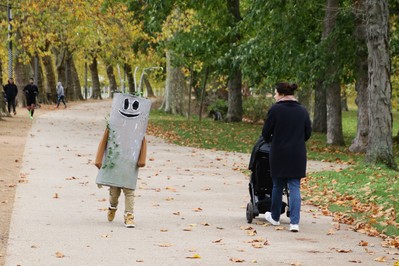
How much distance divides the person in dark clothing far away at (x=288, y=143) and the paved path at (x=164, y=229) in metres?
0.48

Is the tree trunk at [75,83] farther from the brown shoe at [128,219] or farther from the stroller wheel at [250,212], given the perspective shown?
the brown shoe at [128,219]

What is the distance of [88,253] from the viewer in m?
9.01

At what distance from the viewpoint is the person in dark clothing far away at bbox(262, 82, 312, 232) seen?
11047mm

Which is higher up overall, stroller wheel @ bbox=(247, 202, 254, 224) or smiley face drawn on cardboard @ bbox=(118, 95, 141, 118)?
smiley face drawn on cardboard @ bbox=(118, 95, 141, 118)

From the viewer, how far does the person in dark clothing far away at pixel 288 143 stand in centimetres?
1105

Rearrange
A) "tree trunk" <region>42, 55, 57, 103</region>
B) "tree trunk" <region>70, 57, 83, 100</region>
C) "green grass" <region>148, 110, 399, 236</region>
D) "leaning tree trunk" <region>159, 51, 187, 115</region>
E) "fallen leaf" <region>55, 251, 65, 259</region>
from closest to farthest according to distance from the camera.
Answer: "fallen leaf" <region>55, 251, 65, 259</region> < "green grass" <region>148, 110, 399, 236</region> < "leaning tree trunk" <region>159, 51, 187, 115</region> < "tree trunk" <region>42, 55, 57, 103</region> < "tree trunk" <region>70, 57, 83, 100</region>

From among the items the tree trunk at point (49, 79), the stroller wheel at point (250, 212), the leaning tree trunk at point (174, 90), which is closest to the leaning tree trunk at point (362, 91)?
the stroller wheel at point (250, 212)

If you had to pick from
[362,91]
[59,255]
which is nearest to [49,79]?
[362,91]

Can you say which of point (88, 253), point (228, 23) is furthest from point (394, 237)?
point (228, 23)

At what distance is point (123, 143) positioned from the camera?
11250mm

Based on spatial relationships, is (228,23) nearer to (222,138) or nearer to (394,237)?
(222,138)

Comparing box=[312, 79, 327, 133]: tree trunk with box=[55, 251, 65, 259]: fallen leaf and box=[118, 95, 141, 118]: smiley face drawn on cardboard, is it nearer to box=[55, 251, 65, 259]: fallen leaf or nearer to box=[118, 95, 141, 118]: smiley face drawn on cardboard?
box=[118, 95, 141, 118]: smiley face drawn on cardboard

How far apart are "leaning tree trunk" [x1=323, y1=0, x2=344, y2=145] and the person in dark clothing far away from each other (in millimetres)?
16198

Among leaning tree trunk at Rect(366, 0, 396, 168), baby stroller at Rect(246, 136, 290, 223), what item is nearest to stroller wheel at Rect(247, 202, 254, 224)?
baby stroller at Rect(246, 136, 290, 223)
